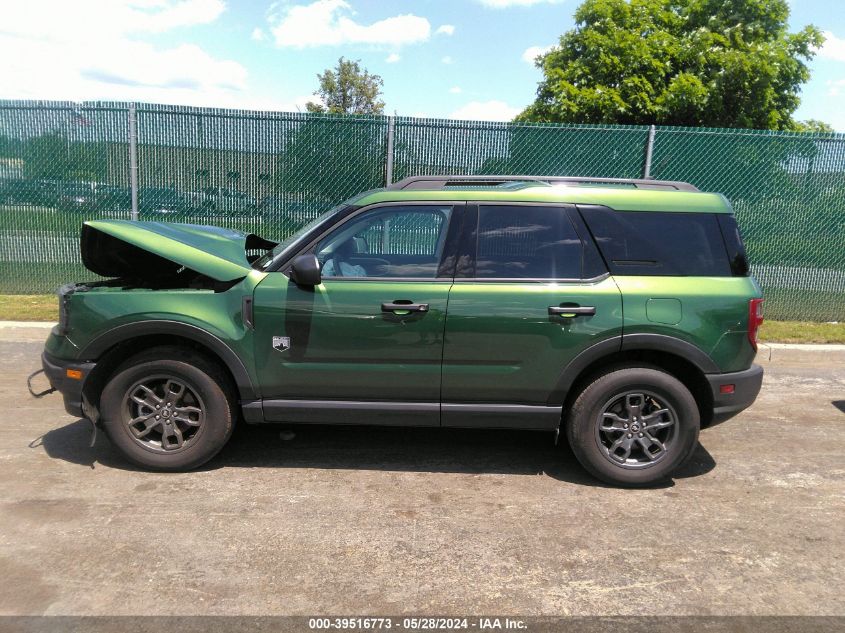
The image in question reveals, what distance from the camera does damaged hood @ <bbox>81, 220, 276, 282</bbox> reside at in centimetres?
412

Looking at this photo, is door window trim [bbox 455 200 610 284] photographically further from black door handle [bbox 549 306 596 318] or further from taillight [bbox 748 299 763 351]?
taillight [bbox 748 299 763 351]

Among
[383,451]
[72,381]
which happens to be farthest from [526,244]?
[72,381]

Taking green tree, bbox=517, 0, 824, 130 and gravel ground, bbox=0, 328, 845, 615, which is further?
green tree, bbox=517, 0, 824, 130

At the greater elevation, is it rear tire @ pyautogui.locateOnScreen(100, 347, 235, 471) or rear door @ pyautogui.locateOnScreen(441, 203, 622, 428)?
rear door @ pyautogui.locateOnScreen(441, 203, 622, 428)

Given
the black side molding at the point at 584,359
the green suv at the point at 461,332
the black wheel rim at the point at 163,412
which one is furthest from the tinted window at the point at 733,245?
the black wheel rim at the point at 163,412

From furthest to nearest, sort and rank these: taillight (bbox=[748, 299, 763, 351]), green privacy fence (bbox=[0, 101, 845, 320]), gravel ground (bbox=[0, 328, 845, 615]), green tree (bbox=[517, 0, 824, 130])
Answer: green tree (bbox=[517, 0, 824, 130]) → green privacy fence (bbox=[0, 101, 845, 320]) → taillight (bbox=[748, 299, 763, 351]) → gravel ground (bbox=[0, 328, 845, 615])

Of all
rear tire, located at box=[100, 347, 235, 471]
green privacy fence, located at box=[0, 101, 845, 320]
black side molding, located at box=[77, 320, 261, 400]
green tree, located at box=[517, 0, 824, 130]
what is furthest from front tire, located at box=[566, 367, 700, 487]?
green tree, located at box=[517, 0, 824, 130]

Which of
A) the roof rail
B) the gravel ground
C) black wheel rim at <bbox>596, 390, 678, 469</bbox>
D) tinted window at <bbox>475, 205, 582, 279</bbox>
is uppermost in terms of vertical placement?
the roof rail

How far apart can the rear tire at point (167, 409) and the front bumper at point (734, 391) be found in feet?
10.1

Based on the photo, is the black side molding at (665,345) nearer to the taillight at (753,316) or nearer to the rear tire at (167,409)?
the taillight at (753,316)

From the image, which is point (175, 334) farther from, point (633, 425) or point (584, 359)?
point (633, 425)

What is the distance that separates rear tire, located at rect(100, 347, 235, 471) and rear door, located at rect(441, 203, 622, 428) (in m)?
1.46

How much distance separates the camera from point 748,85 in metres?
15.5

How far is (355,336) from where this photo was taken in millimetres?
4031
